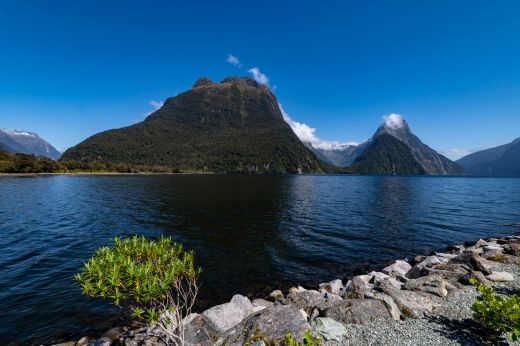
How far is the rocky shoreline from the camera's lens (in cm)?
1005

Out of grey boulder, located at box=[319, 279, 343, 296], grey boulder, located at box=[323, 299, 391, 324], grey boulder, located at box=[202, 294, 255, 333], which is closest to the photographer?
grey boulder, located at box=[323, 299, 391, 324]

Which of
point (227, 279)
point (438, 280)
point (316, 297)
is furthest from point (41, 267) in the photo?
point (438, 280)

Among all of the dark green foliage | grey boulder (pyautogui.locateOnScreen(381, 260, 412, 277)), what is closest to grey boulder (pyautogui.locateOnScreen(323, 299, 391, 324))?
grey boulder (pyautogui.locateOnScreen(381, 260, 412, 277))

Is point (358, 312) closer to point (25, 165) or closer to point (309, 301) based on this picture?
point (309, 301)

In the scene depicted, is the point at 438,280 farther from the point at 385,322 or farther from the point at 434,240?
the point at 434,240

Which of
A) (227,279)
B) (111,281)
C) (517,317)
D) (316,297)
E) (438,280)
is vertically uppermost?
(111,281)

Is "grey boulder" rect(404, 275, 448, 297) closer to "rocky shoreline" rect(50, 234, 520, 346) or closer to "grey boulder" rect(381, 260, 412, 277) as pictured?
"rocky shoreline" rect(50, 234, 520, 346)

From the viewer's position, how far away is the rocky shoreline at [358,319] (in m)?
10.1

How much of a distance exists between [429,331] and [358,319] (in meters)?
2.81

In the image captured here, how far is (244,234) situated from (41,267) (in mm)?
22497

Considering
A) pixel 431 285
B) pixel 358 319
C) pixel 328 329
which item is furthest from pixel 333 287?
pixel 328 329

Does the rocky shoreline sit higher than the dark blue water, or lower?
higher

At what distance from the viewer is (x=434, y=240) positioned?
3497cm

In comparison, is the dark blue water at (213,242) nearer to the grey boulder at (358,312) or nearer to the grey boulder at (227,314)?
the grey boulder at (227,314)
